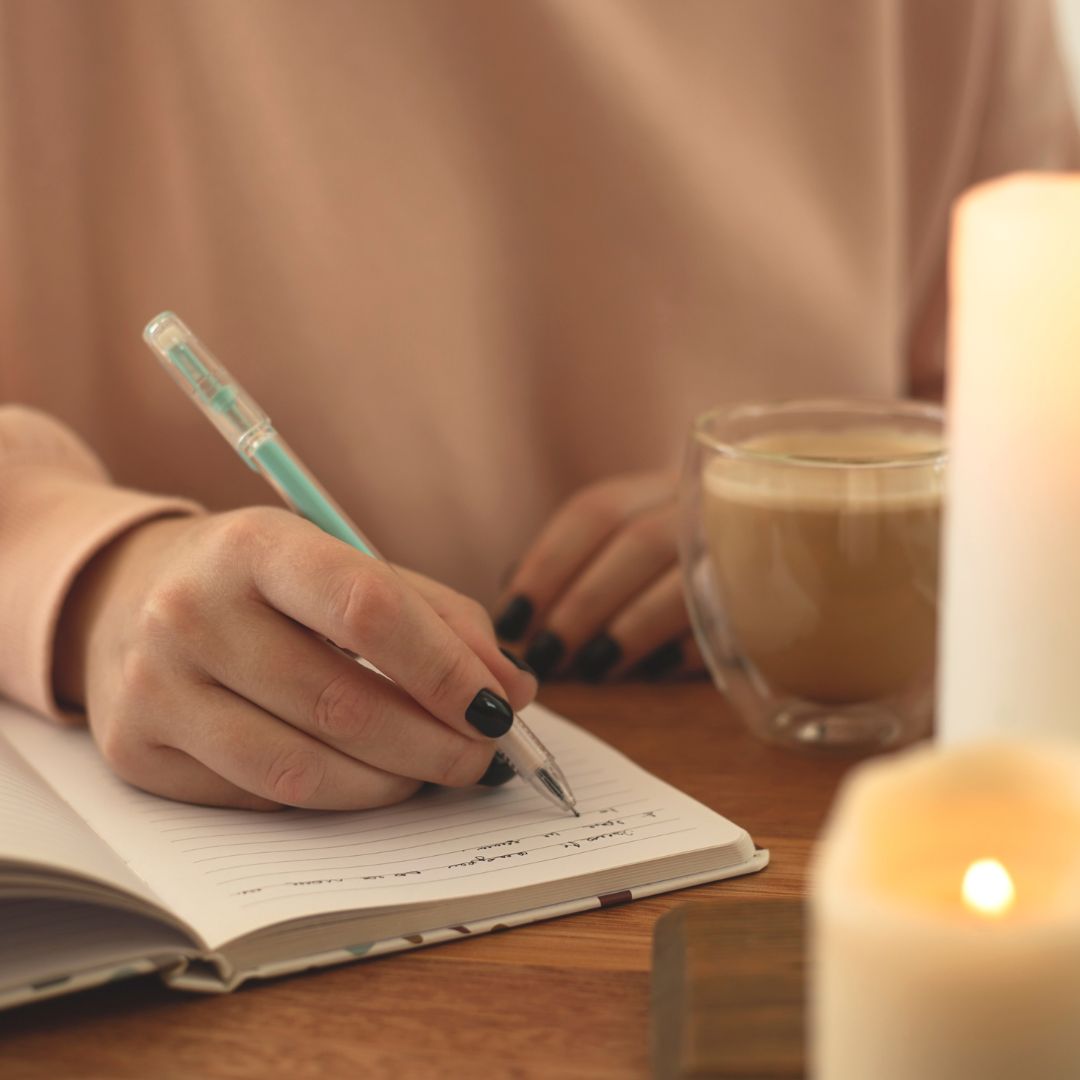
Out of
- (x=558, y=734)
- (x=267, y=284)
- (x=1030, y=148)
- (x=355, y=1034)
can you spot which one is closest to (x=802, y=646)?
(x=558, y=734)

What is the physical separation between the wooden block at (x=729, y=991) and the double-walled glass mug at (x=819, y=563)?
213 millimetres

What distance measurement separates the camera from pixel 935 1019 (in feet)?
0.80

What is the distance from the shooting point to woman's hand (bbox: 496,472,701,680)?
0.77 meters

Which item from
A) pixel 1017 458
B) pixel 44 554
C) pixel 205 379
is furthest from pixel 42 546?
pixel 1017 458

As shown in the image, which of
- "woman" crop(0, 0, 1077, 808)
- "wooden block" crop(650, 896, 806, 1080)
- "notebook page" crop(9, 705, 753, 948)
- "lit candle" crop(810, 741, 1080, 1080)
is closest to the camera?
"lit candle" crop(810, 741, 1080, 1080)

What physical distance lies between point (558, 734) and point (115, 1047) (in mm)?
296

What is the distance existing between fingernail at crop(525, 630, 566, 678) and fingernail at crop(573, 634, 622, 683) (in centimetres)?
1

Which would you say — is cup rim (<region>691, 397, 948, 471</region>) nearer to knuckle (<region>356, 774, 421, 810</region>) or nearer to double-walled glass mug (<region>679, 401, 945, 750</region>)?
double-walled glass mug (<region>679, 401, 945, 750</region>)

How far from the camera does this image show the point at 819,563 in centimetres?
61

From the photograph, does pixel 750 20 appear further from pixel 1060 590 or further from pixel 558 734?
pixel 1060 590

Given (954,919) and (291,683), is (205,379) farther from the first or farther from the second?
(954,919)

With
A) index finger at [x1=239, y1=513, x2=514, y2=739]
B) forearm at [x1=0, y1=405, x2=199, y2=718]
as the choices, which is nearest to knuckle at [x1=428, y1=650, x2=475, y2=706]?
index finger at [x1=239, y1=513, x2=514, y2=739]

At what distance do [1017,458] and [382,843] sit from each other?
0.31 meters

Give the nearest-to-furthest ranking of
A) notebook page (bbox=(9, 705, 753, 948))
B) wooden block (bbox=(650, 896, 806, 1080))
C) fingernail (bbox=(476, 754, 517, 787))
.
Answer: wooden block (bbox=(650, 896, 806, 1080)) → notebook page (bbox=(9, 705, 753, 948)) → fingernail (bbox=(476, 754, 517, 787))
